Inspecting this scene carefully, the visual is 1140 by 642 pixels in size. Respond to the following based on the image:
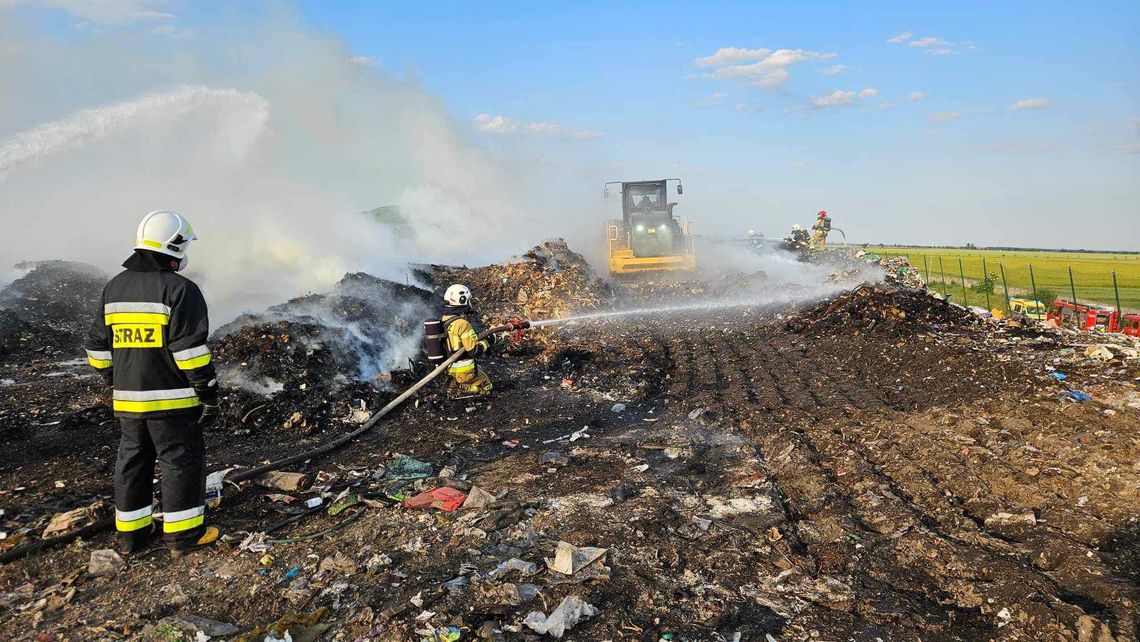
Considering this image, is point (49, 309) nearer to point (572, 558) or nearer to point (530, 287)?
point (530, 287)

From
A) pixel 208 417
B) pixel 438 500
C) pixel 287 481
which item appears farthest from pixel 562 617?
pixel 208 417

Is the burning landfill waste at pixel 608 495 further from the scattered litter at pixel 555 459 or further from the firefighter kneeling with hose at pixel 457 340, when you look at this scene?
the firefighter kneeling with hose at pixel 457 340

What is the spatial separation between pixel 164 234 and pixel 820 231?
2188cm

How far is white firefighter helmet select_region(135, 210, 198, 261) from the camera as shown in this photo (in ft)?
13.1

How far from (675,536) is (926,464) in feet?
8.31

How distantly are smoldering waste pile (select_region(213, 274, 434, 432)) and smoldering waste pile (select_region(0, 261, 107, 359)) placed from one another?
9.46 feet

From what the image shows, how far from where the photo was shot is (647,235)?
62.1 ft

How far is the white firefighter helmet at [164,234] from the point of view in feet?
13.1

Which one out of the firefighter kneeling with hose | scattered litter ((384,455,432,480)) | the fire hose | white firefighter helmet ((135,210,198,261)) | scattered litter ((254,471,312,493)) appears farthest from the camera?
the firefighter kneeling with hose

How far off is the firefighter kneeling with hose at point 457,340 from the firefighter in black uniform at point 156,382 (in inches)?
131

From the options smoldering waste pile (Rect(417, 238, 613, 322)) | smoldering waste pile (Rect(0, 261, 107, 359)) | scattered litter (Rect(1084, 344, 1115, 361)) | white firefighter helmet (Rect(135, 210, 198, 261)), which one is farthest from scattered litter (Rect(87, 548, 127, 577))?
smoldering waste pile (Rect(417, 238, 613, 322))

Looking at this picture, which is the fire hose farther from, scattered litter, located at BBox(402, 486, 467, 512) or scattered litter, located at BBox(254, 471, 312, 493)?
scattered litter, located at BBox(402, 486, 467, 512)

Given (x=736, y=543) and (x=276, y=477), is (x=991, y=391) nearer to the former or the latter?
(x=736, y=543)

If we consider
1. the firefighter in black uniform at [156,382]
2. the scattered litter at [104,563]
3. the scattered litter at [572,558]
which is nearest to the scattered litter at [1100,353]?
the scattered litter at [572,558]
